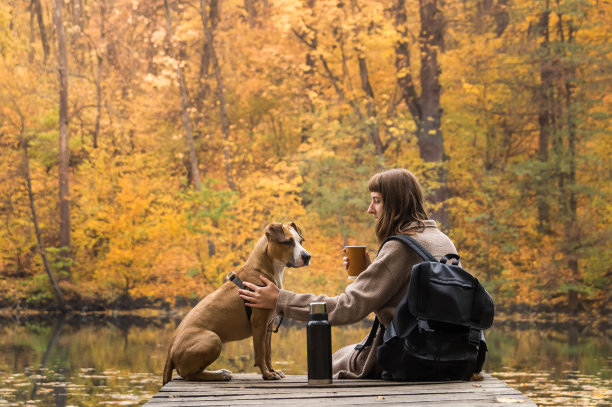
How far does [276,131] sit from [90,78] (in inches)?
271

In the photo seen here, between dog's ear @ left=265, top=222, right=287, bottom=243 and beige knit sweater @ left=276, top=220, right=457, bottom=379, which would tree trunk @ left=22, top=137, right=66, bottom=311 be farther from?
beige knit sweater @ left=276, top=220, right=457, bottom=379

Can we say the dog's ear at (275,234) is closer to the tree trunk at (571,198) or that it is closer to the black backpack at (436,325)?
the black backpack at (436,325)

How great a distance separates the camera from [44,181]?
965 inches

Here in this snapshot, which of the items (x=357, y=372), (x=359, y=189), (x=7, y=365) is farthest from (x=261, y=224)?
(x=357, y=372)

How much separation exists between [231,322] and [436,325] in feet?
3.77

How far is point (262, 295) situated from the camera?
151 inches

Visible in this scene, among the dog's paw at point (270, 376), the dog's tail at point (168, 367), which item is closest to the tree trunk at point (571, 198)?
the dog's paw at point (270, 376)

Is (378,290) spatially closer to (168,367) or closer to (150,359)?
(168,367)

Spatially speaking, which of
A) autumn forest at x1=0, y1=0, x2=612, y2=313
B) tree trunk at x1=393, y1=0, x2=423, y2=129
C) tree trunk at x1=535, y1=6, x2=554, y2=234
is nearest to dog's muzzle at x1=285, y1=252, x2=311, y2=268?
autumn forest at x1=0, y1=0, x2=612, y2=313

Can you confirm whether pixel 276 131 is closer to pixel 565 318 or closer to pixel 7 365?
pixel 565 318

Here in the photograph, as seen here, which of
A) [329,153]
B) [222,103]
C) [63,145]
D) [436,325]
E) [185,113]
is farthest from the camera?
[185,113]

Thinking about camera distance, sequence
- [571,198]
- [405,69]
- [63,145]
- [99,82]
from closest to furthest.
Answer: [571,198]
[405,69]
[63,145]
[99,82]

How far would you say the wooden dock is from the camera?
307 cm

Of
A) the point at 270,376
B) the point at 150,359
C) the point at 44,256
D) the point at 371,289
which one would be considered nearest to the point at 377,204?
the point at 371,289
